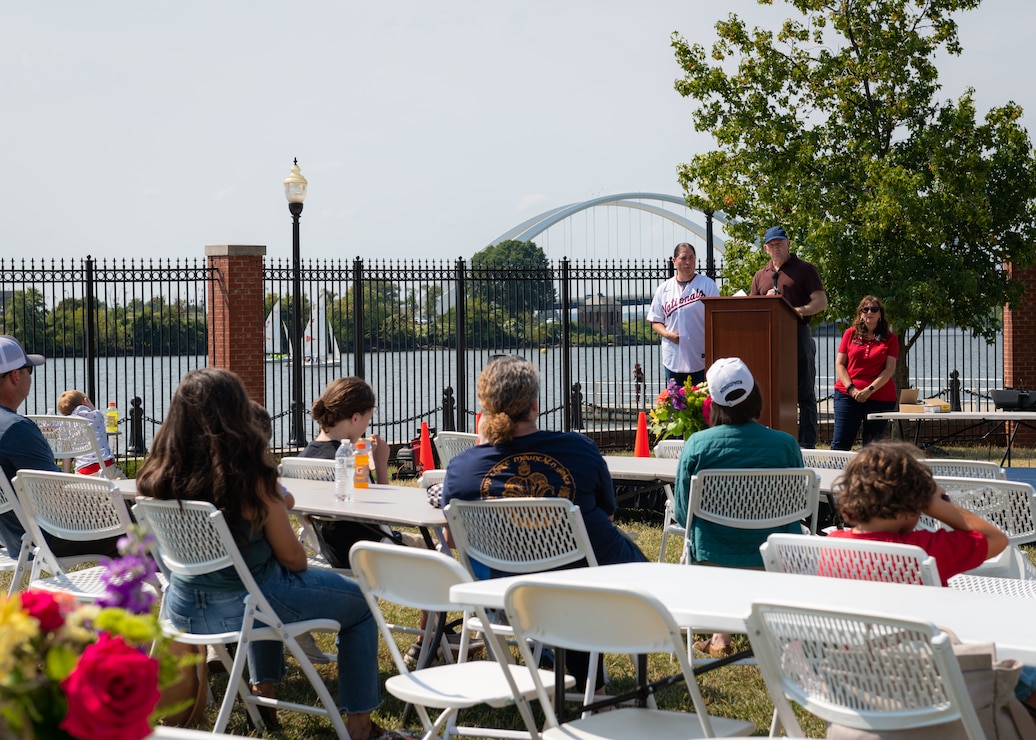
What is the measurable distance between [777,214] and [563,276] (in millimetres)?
3692

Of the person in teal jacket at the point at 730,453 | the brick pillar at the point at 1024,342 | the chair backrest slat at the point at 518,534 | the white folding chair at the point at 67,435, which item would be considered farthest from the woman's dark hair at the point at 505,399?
the brick pillar at the point at 1024,342

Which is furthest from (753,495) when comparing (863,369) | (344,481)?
(863,369)

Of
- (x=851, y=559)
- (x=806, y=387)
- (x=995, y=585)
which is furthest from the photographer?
(x=806, y=387)

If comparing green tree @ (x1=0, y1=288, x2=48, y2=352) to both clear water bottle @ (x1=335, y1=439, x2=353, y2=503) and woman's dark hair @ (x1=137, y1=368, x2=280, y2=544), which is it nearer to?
clear water bottle @ (x1=335, y1=439, x2=353, y2=503)

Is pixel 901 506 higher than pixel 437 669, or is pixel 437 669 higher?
pixel 901 506

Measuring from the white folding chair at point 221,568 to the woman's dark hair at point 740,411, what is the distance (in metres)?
2.07

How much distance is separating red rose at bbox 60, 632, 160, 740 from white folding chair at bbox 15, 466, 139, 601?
3.58 meters

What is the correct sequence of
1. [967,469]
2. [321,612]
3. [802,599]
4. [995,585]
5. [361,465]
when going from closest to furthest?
[802,599]
[321,612]
[995,585]
[967,469]
[361,465]

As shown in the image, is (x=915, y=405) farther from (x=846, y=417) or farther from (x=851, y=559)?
(x=851, y=559)

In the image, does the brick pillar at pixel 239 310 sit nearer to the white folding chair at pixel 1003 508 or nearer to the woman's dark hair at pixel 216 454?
the woman's dark hair at pixel 216 454

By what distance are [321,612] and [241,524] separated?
16.1 inches

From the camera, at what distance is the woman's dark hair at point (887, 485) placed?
3.63 metres

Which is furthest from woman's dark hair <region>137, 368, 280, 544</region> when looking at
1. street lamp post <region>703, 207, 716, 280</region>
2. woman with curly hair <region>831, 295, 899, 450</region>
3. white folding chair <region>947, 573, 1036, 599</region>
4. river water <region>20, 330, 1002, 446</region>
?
street lamp post <region>703, 207, 716, 280</region>

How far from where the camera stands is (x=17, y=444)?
5445mm
